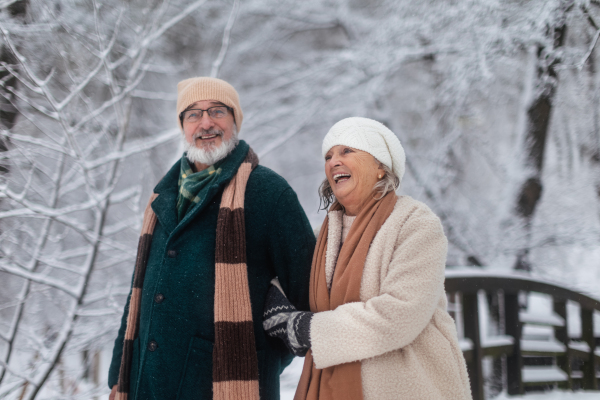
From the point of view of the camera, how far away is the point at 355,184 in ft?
4.90

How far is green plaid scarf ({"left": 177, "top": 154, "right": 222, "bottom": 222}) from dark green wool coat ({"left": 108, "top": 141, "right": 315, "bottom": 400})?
0.04m

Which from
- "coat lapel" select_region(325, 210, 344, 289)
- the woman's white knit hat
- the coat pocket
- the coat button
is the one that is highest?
the woman's white knit hat

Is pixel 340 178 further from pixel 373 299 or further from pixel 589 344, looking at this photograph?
pixel 589 344

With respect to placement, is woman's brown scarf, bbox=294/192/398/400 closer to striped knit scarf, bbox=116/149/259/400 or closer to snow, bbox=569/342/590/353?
striped knit scarf, bbox=116/149/259/400

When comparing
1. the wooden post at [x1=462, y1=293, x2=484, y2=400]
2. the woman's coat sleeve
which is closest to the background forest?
the wooden post at [x1=462, y1=293, x2=484, y2=400]

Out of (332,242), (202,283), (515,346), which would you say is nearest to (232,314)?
(202,283)

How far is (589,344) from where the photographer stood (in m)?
2.88

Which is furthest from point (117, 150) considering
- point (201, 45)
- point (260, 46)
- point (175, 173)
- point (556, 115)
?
point (556, 115)

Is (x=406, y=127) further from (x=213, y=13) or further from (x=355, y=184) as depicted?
(x=355, y=184)

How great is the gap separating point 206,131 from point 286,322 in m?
0.94

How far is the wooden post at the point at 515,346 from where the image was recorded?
289cm

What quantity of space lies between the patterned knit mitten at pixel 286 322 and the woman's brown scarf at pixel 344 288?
0.09 m

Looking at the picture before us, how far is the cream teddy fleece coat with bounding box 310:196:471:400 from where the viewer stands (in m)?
1.23

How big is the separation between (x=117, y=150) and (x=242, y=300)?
2.07m
